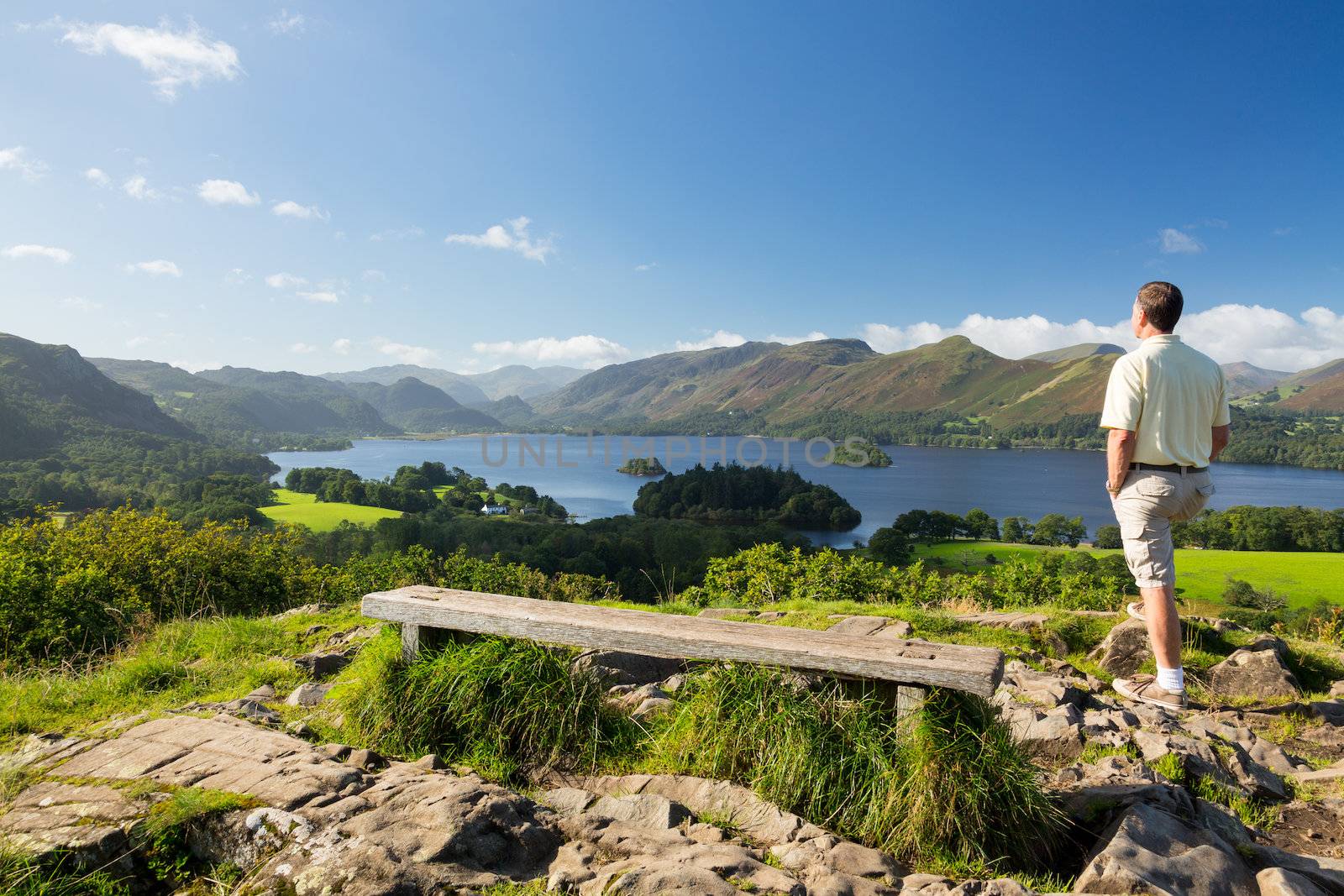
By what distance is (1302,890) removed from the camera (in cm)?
248

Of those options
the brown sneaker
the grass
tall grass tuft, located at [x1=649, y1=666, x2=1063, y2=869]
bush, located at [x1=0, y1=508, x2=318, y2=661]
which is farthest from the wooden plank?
bush, located at [x1=0, y1=508, x2=318, y2=661]

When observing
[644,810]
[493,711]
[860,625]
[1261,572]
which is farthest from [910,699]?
[1261,572]

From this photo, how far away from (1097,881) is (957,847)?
0.57m

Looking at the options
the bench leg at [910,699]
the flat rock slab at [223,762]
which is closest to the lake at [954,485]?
the bench leg at [910,699]

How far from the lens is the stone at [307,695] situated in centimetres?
485

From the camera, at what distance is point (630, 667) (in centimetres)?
538

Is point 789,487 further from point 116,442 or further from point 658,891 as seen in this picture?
point 116,442

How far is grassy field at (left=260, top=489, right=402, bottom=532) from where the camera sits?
230ft

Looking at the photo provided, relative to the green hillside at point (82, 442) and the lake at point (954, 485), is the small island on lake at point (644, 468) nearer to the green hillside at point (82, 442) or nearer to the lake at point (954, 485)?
the lake at point (954, 485)

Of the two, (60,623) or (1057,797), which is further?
(60,623)

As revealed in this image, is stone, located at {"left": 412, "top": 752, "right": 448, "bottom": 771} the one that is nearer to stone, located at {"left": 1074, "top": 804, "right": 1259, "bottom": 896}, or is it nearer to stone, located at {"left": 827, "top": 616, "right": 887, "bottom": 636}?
stone, located at {"left": 1074, "top": 804, "right": 1259, "bottom": 896}

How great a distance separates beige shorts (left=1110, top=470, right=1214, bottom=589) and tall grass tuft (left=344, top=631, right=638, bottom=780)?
3.59 metres

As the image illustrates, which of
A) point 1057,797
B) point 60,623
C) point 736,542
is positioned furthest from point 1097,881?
point 736,542

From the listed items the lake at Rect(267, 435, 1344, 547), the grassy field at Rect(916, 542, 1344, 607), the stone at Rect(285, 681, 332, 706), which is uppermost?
the stone at Rect(285, 681, 332, 706)
